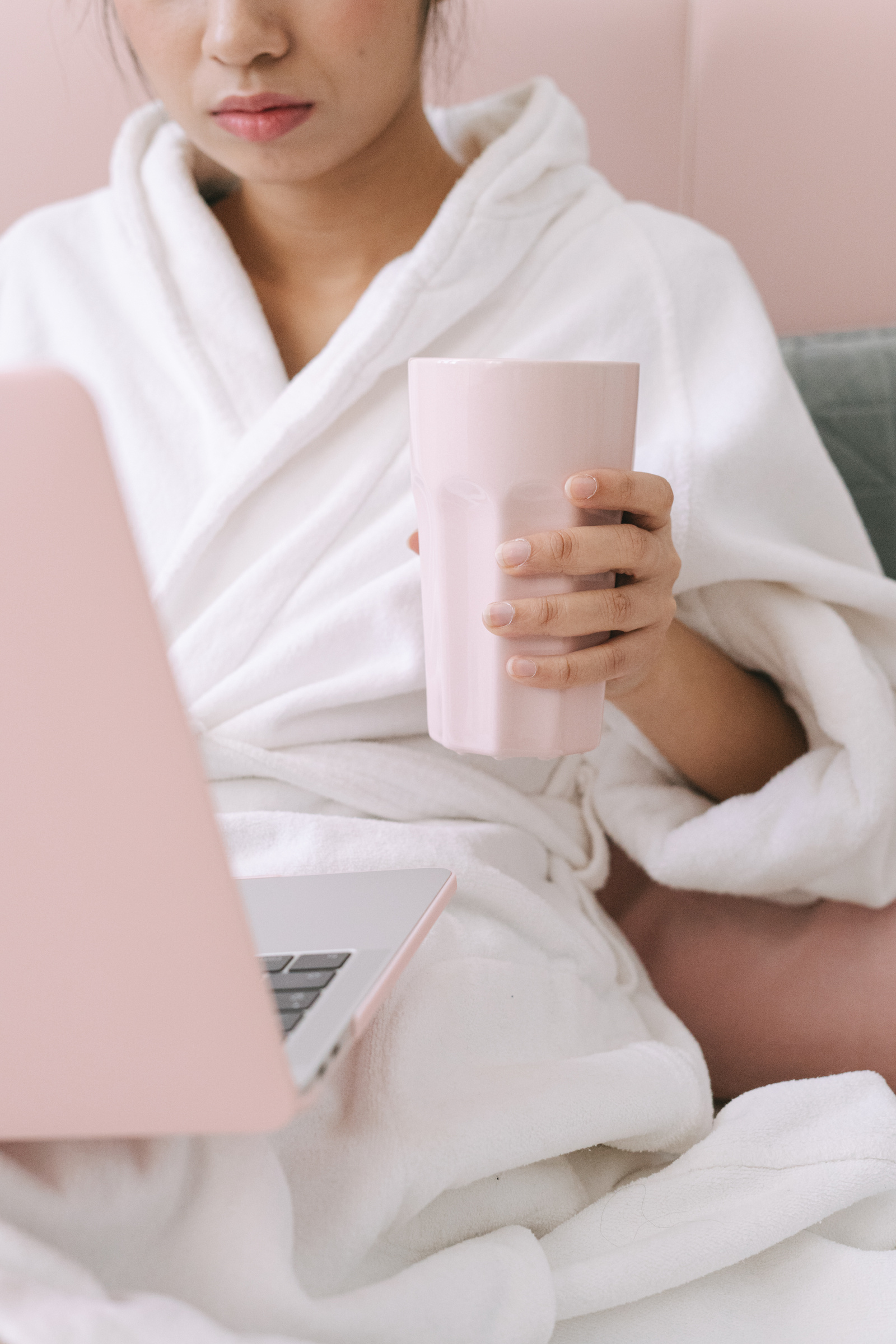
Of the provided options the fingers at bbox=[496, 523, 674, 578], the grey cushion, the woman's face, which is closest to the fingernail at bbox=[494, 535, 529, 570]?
the fingers at bbox=[496, 523, 674, 578]

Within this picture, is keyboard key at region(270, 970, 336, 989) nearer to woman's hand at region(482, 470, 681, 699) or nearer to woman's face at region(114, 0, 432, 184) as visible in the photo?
woman's hand at region(482, 470, 681, 699)

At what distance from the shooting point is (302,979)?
1.63 feet

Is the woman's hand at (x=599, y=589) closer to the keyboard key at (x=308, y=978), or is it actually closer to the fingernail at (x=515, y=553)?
the fingernail at (x=515, y=553)

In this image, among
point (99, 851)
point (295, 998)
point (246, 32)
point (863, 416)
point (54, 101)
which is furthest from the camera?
point (54, 101)

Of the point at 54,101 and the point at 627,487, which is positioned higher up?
the point at 54,101

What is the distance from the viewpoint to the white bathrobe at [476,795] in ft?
1.75

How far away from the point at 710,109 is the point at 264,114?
482 mm

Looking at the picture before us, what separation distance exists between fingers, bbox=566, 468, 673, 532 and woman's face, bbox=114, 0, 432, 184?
1.38 ft

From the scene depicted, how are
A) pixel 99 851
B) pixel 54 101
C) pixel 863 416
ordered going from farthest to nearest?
1. pixel 54 101
2. pixel 863 416
3. pixel 99 851

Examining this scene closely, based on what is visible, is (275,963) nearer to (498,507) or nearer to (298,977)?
(298,977)

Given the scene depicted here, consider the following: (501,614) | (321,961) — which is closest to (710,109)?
(501,614)

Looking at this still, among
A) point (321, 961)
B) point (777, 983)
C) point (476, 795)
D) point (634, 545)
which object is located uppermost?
point (634, 545)

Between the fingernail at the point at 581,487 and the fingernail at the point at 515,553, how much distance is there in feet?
0.10

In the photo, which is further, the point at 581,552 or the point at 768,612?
the point at 768,612
